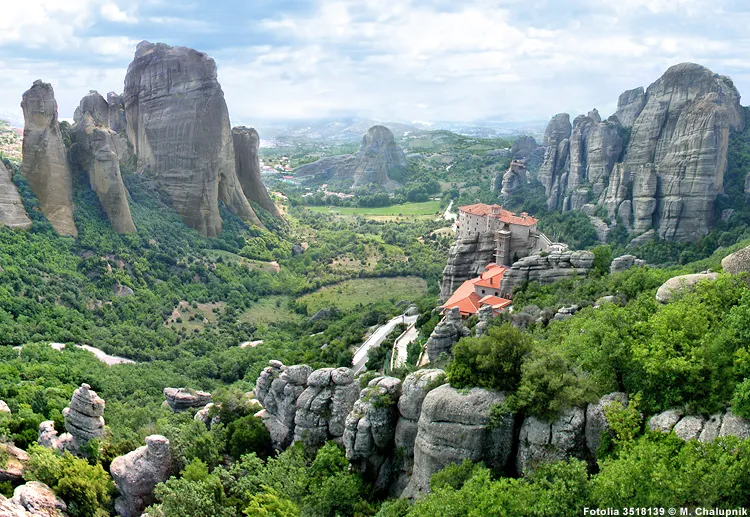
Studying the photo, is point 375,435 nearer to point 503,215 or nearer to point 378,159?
point 503,215

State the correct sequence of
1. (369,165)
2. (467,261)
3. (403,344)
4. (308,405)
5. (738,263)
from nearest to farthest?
(738,263) → (308,405) → (403,344) → (467,261) → (369,165)

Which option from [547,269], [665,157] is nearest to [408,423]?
[547,269]

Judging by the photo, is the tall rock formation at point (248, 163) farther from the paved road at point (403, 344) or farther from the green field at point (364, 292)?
the paved road at point (403, 344)

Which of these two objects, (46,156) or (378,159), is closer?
(46,156)

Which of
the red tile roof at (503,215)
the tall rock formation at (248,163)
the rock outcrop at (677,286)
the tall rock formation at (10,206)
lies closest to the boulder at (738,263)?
the rock outcrop at (677,286)

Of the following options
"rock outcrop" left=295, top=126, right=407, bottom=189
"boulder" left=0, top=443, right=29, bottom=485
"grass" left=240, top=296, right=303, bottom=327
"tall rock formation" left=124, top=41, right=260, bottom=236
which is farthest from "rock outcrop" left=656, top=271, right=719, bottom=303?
"rock outcrop" left=295, top=126, right=407, bottom=189

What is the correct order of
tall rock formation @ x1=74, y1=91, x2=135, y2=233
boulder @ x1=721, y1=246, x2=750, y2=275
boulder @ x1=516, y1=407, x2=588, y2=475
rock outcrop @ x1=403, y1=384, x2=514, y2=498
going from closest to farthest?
boulder @ x1=516, y1=407, x2=588, y2=475 < rock outcrop @ x1=403, y1=384, x2=514, y2=498 < boulder @ x1=721, y1=246, x2=750, y2=275 < tall rock formation @ x1=74, y1=91, x2=135, y2=233

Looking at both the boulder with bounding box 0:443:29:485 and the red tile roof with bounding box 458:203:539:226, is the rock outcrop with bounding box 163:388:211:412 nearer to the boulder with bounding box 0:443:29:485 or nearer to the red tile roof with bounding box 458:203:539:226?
the boulder with bounding box 0:443:29:485
